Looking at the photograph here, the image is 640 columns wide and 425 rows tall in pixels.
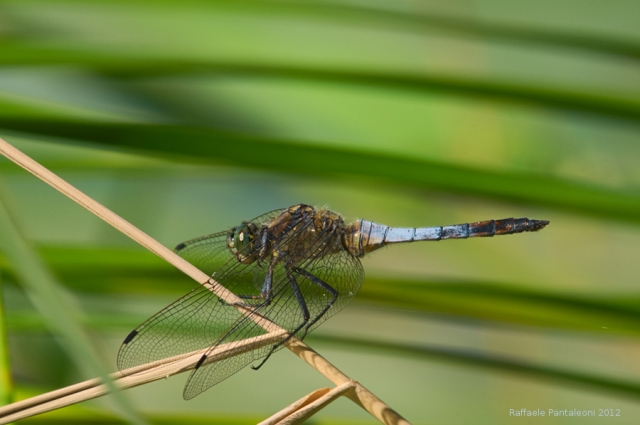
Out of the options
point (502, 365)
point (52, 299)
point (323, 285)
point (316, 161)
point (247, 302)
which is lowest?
point (52, 299)

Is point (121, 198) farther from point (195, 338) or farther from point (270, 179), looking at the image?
point (195, 338)

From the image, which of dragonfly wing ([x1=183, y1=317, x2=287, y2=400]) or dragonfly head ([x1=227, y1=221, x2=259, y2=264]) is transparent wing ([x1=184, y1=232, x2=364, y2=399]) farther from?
dragonfly head ([x1=227, y1=221, x2=259, y2=264])

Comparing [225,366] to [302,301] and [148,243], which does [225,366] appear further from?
[148,243]

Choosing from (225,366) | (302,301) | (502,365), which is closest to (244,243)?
(302,301)

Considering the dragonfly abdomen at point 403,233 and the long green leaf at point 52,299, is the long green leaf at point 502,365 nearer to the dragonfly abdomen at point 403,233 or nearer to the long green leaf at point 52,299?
the dragonfly abdomen at point 403,233

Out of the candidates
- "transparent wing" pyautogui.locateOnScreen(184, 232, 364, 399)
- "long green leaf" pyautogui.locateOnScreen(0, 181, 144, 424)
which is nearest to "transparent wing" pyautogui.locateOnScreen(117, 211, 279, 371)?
"transparent wing" pyautogui.locateOnScreen(184, 232, 364, 399)

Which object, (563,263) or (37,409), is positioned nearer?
(37,409)

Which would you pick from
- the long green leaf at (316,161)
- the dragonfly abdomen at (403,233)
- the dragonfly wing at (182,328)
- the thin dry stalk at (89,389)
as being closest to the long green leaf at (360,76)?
the long green leaf at (316,161)

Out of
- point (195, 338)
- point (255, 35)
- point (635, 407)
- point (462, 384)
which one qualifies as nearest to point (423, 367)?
point (462, 384)
